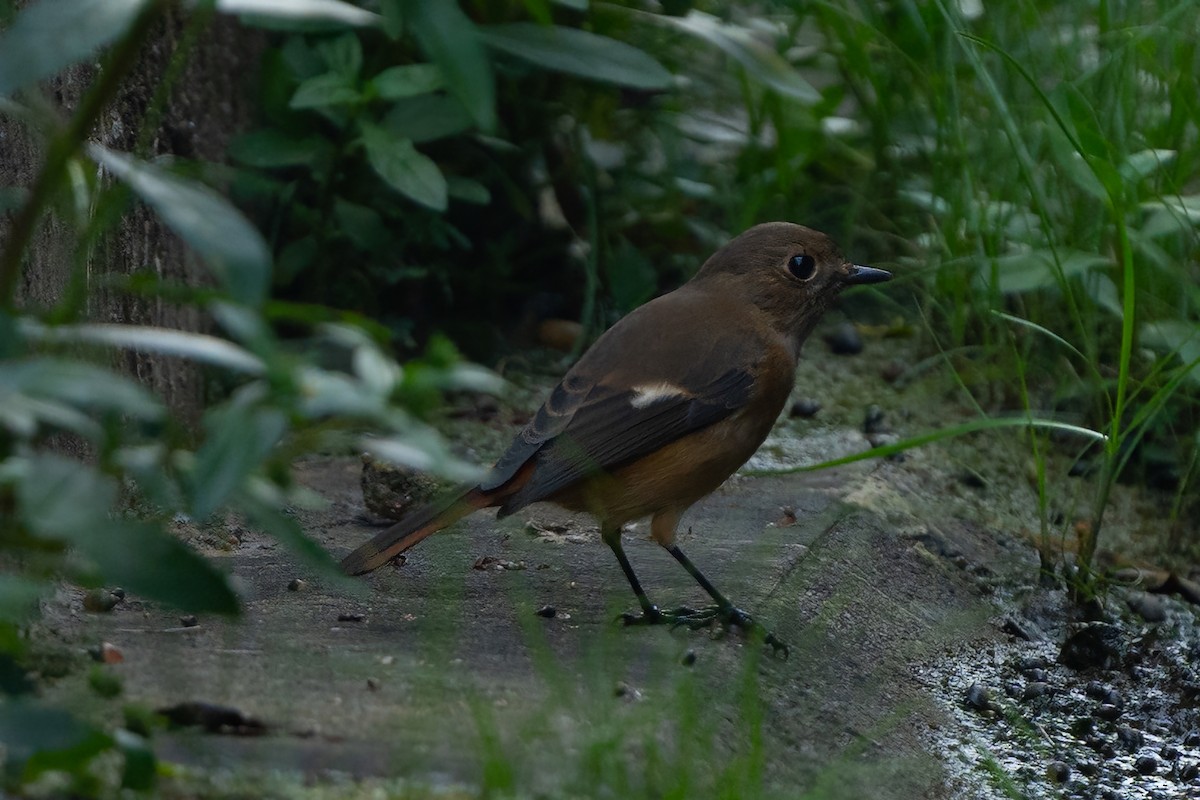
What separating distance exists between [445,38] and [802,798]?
1248 millimetres

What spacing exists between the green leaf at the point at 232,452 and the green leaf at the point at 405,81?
2635mm

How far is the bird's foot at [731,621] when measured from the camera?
324 centimetres

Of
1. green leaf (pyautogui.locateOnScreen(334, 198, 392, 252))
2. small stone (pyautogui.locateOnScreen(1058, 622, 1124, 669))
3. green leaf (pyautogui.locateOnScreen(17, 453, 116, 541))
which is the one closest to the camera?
green leaf (pyautogui.locateOnScreen(17, 453, 116, 541))

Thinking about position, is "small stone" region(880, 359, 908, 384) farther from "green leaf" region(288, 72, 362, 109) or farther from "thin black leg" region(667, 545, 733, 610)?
"green leaf" region(288, 72, 362, 109)

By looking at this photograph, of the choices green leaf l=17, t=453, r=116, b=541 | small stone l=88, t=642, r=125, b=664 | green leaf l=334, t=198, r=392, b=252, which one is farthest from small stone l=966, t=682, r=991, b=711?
green leaf l=334, t=198, r=392, b=252

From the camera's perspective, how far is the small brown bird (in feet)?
11.9

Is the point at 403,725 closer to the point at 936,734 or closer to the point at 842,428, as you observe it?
the point at 936,734

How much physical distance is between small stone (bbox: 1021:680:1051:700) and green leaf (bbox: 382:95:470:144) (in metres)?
2.21

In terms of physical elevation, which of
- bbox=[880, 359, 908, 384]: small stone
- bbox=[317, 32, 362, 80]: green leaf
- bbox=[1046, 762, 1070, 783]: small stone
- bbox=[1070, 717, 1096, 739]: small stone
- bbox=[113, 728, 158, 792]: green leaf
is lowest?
bbox=[1070, 717, 1096, 739]: small stone

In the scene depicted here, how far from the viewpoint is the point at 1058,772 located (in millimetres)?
3195

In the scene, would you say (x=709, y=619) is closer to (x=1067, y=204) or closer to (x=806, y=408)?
(x=806, y=408)

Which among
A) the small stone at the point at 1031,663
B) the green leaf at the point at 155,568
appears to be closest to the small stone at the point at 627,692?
the green leaf at the point at 155,568

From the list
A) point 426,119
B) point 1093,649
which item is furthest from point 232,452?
point 426,119

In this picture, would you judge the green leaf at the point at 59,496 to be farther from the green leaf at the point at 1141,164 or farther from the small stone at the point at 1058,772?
the green leaf at the point at 1141,164
